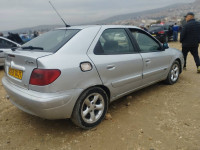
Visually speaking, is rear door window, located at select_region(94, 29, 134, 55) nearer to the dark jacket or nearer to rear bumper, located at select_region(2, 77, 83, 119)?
rear bumper, located at select_region(2, 77, 83, 119)

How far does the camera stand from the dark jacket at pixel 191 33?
5129 millimetres

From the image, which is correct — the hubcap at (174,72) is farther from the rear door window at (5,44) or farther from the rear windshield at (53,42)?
the rear door window at (5,44)

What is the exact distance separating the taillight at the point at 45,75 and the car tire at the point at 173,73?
10.3 feet

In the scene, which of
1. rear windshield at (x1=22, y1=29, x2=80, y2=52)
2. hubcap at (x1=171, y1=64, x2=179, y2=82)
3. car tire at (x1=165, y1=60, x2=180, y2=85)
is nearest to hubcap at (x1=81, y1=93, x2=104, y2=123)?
rear windshield at (x1=22, y1=29, x2=80, y2=52)

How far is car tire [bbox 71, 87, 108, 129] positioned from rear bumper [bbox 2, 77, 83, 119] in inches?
4.6

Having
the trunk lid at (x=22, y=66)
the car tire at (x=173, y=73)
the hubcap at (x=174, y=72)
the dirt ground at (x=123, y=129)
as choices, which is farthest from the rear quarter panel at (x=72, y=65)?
the hubcap at (x=174, y=72)

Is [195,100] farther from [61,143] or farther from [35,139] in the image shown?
[35,139]

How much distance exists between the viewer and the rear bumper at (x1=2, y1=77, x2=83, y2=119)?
215cm

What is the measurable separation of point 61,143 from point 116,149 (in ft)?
2.52

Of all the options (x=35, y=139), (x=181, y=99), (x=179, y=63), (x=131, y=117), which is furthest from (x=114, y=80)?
(x=179, y=63)

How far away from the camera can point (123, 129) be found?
2666mm

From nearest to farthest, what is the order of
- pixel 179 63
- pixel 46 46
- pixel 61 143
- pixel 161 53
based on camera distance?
pixel 61 143
pixel 46 46
pixel 161 53
pixel 179 63

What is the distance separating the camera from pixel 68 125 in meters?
2.84

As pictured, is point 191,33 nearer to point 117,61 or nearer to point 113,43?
point 113,43
